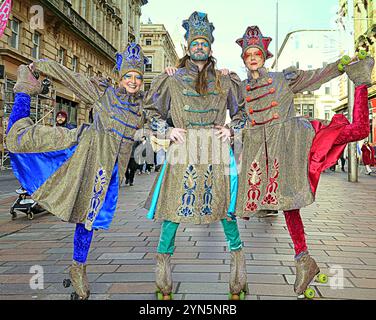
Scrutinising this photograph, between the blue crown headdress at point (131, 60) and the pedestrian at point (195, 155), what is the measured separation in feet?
0.80

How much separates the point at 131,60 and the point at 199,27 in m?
0.60

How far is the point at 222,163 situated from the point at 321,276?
1147 mm

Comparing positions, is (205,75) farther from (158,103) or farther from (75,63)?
(75,63)

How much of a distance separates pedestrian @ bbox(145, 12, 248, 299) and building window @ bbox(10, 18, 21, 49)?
57.6 feet

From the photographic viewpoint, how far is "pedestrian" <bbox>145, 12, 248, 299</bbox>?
2873 mm

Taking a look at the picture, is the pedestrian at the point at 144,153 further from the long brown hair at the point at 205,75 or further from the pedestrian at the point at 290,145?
the pedestrian at the point at 290,145

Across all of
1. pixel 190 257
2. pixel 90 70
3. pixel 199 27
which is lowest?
pixel 190 257

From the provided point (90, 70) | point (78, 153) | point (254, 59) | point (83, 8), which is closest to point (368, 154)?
point (254, 59)

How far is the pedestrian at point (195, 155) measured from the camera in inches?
113

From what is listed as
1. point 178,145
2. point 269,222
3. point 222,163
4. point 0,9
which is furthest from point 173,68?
point 0,9

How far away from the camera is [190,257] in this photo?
416cm

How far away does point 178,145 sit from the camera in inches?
116

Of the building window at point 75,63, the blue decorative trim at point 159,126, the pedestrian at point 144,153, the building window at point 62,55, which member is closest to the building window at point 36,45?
the building window at point 62,55

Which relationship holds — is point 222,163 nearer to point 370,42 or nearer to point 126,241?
point 126,241
